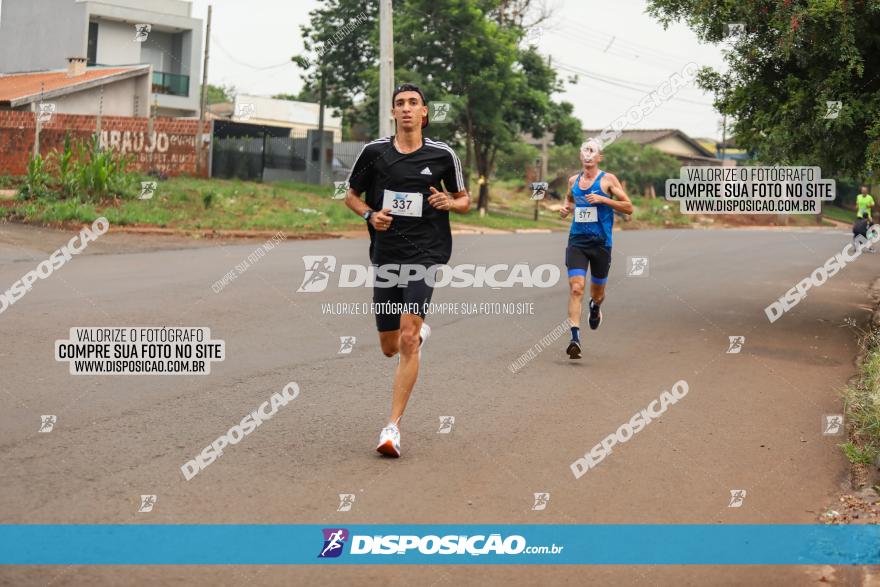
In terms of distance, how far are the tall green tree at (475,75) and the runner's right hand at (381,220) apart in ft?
93.0

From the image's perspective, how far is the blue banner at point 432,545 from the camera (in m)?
4.48

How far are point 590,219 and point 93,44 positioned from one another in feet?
129

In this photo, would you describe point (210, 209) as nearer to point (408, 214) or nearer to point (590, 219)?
point (590, 219)

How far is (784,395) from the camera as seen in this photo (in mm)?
8547

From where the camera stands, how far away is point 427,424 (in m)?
7.07

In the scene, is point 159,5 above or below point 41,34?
above

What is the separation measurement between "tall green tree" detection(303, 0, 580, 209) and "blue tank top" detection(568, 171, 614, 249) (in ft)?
80.4

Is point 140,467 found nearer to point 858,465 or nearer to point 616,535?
point 616,535

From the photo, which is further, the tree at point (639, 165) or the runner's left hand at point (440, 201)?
the tree at point (639, 165)

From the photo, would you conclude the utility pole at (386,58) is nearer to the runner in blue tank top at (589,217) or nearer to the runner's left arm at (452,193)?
the runner in blue tank top at (589,217)

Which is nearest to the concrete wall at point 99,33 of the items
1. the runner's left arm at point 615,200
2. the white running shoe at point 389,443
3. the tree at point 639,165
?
the tree at point 639,165

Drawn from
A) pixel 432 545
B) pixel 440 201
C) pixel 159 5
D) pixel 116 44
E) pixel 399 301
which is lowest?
pixel 432 545

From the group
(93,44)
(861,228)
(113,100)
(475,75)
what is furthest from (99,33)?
(861,228)

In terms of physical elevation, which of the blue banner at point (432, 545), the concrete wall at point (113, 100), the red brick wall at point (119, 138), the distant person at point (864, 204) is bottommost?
the blue banner at point (432, 545)
